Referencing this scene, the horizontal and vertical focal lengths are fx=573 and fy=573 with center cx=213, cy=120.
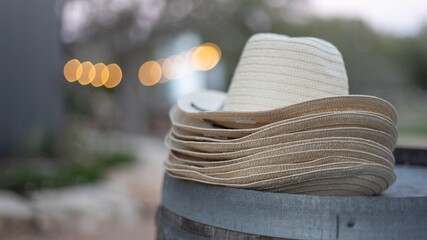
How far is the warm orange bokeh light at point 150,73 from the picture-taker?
11.6 meters

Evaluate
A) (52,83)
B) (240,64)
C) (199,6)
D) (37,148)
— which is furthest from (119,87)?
(240,64)

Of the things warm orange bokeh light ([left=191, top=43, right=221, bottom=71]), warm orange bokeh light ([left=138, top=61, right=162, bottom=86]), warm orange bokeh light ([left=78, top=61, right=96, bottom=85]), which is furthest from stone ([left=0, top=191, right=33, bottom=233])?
warm orange bokeh light ([left=191, top=43, right=221, bottom=71])

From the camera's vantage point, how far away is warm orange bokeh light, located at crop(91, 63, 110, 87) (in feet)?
36.6

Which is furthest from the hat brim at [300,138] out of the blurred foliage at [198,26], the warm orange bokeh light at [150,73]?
the warm orange bokeh light at [150,73]

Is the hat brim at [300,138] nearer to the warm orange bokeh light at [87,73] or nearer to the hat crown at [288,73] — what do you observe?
the hat crown at [288,73]

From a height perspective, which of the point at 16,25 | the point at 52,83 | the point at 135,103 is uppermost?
the point at 16,25

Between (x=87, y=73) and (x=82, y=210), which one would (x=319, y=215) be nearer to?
(x=82, y=210)

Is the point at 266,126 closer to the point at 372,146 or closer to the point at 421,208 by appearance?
the point at 372,146

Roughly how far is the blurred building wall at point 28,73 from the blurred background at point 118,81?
1cm

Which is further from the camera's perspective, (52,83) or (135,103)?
(135,103)

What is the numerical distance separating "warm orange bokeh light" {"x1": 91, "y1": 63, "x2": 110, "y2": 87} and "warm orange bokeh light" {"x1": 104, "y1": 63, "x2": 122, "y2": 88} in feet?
0.20

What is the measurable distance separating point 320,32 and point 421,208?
11845 mm

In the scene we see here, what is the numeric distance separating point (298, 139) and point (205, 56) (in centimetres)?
1096

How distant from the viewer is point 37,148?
594 centimetres
